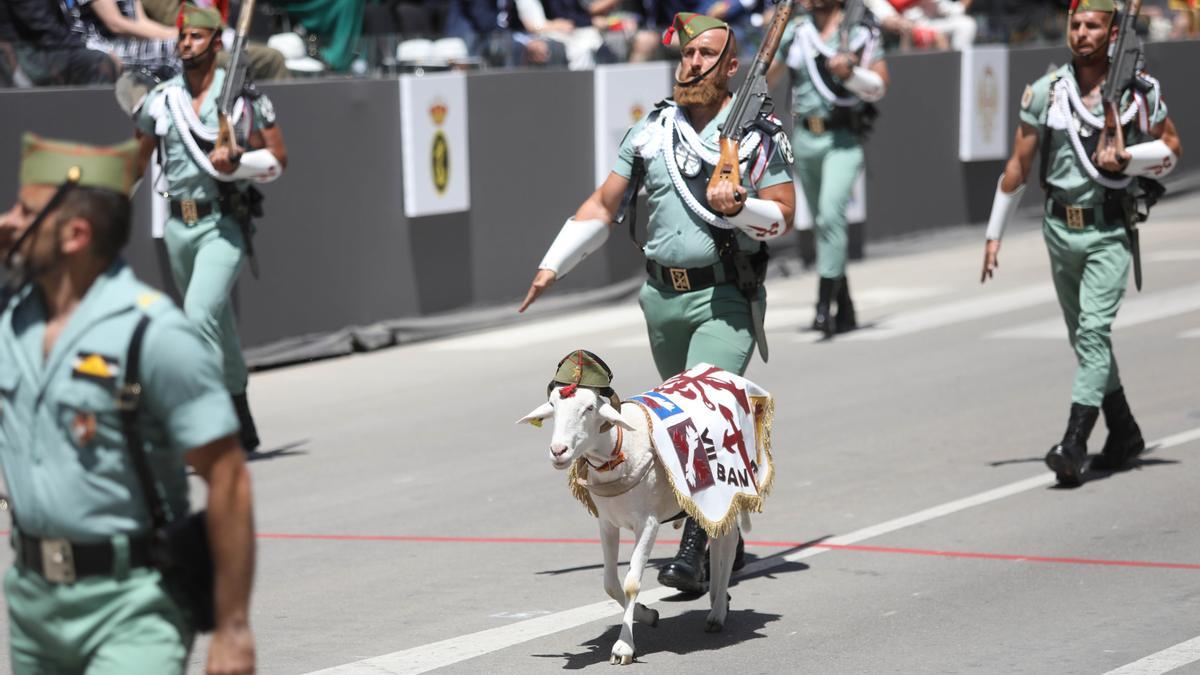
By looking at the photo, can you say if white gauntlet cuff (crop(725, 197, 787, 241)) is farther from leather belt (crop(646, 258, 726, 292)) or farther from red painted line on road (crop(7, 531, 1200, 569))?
red painted line on road (crop(7, 531, 1200, 569))

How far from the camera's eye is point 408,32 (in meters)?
17.8

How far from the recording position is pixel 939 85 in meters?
19.8

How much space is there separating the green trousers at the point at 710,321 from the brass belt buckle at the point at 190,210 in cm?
361

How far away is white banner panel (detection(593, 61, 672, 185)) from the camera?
16.5 m

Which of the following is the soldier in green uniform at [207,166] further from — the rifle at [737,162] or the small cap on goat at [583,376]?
the small cap on goat at [583,376]

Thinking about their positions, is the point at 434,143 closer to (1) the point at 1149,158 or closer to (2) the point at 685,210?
(1) the point at 1149,158

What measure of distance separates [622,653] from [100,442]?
9.41ft

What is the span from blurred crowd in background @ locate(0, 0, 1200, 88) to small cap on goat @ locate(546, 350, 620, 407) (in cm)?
717

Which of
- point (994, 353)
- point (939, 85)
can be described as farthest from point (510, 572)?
point (939, 85)

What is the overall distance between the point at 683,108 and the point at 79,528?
3.94 m

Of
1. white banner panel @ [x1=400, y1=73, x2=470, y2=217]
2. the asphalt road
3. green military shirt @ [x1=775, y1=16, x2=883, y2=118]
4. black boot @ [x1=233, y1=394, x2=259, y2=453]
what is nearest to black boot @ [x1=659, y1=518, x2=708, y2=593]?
the asphalt road

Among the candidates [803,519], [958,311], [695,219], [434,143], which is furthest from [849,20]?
[695,219]

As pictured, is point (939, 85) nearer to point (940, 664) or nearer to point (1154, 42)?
point (1154, 42)

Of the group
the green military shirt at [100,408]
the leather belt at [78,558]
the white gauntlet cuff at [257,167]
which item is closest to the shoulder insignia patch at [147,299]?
the green military shirt at [100,408]
